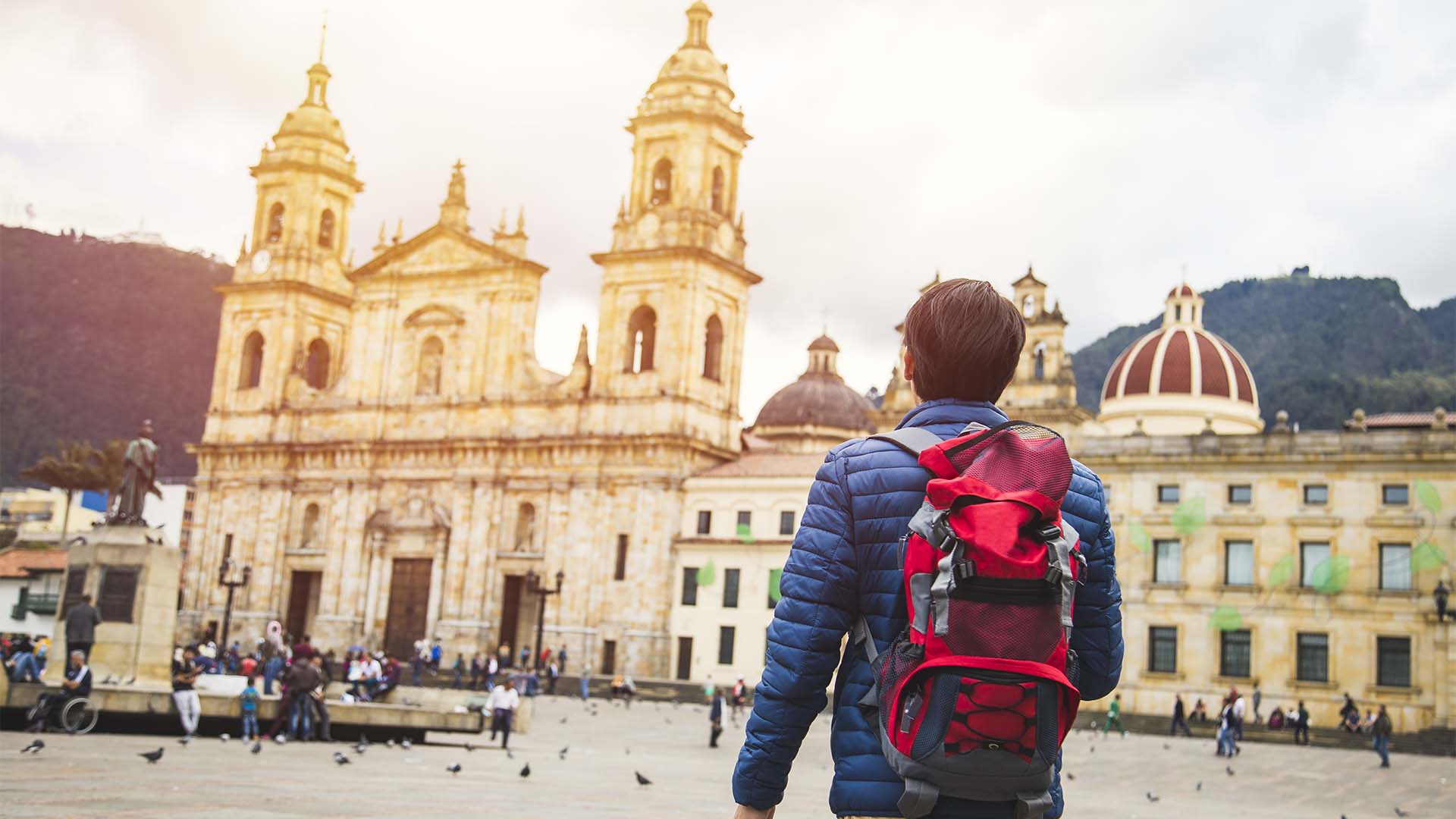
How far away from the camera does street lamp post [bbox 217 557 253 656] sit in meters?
48.0

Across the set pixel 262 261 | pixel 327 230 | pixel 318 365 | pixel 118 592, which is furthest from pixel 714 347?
pixel 118 592

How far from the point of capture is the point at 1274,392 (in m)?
104

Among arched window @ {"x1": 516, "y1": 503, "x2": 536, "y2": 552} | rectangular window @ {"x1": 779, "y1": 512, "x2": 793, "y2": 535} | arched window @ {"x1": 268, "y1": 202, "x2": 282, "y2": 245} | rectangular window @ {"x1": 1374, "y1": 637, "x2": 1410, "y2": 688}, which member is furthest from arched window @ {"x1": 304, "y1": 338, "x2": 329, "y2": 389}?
rectangular window @ {"x1": 1374, "y1": 637, "x2": 1410, "y2": 688}

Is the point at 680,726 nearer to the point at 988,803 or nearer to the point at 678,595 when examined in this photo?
the point at 678,595


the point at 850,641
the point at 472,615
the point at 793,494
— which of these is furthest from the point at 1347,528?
the point at 850,641

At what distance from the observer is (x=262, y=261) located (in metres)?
64.6

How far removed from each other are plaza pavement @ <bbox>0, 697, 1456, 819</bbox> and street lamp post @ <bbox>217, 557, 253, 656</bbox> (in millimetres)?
20657

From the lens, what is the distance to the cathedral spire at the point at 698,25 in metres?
57.2

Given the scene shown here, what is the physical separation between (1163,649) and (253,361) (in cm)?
3959

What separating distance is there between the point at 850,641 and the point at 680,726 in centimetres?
3009

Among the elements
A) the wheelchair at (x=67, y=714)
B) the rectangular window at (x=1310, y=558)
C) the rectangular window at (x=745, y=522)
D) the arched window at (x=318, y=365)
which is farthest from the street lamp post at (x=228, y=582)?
the rectangular window at (x=1310, y=558)

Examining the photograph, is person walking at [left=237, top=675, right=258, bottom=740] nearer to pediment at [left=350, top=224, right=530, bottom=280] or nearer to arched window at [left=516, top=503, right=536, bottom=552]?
arched window at [left=516, top=503, right=536, bottom=552]

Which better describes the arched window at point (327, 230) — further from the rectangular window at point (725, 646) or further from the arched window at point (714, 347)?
the rectangular window at point (725, 646)

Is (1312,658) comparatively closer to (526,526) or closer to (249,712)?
(526,526)
